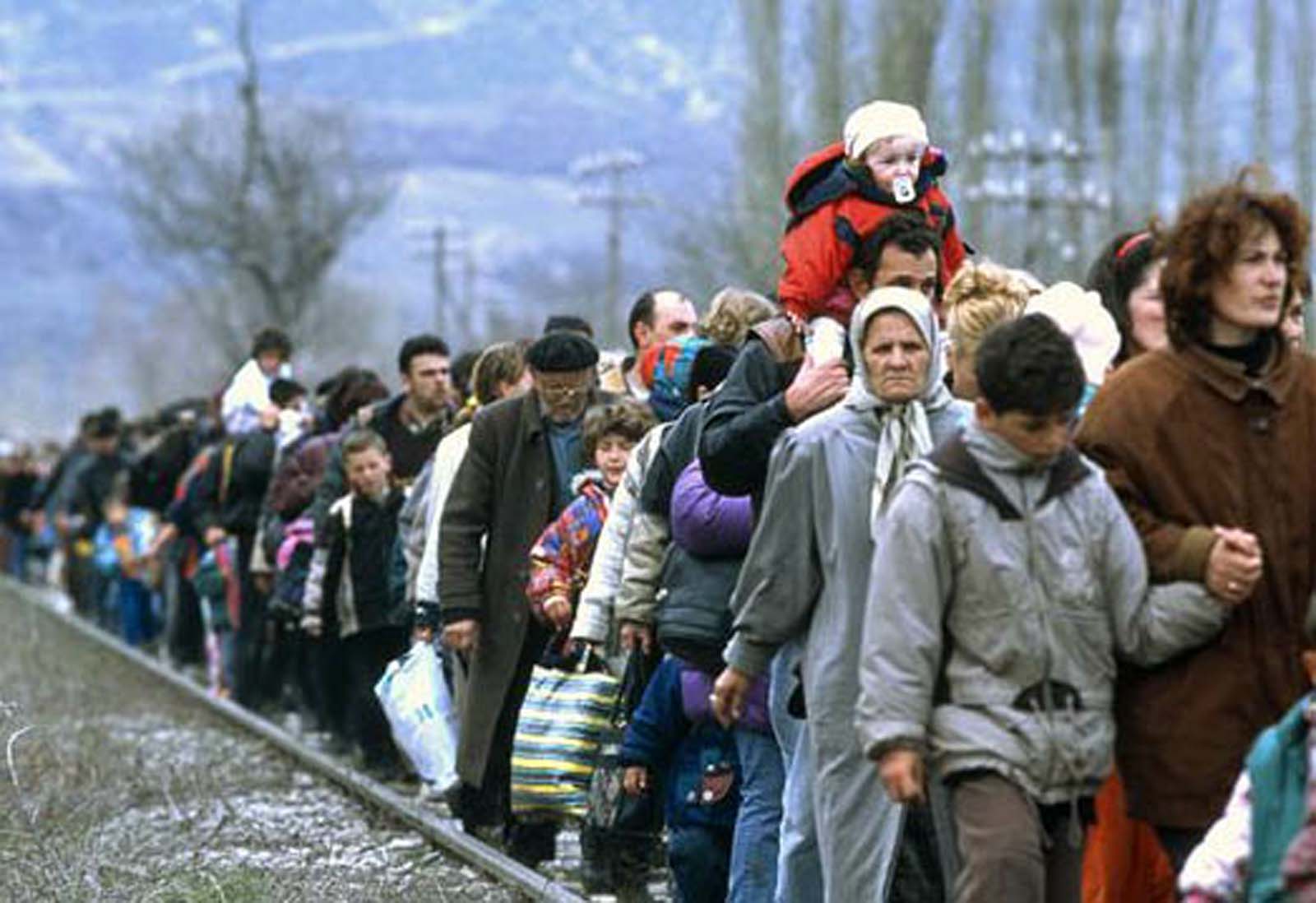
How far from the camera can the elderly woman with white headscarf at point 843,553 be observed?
27.9ft

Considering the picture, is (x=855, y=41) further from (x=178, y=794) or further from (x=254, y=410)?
(x=178, y=794)

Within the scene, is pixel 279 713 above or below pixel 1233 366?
below

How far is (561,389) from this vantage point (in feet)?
41.2

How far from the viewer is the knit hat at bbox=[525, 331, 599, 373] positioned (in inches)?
490

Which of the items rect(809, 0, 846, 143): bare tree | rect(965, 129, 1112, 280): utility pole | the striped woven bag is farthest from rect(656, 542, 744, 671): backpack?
rect(965, 129, 1112, 280): utility pole

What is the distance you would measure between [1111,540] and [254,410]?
14.4 m

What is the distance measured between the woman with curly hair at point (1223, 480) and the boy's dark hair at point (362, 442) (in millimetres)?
8865

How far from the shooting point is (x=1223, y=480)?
7.55 m

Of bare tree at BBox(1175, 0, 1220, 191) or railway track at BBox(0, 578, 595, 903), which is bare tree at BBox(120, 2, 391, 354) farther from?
railway track at BBox(0, 578, 595, 903)

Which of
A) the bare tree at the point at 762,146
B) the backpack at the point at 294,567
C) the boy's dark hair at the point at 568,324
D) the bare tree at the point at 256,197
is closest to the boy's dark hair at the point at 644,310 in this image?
the boy's dark hair at the point at 568,324

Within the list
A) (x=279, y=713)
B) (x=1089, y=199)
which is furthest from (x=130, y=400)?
(x=279, y=713)

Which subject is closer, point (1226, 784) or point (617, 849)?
point (1226, 784)

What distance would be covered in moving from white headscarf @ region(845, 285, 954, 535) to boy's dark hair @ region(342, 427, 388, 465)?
7.81 meters

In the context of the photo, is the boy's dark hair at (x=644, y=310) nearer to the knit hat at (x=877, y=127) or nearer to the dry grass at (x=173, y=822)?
the dry grass at (x=173, y=822)
